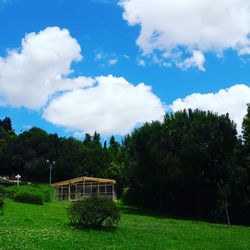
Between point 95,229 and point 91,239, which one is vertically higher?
point 95,229

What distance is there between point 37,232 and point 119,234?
4.75 metres

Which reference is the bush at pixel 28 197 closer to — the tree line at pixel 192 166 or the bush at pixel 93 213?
the tree line at pixel 192 166

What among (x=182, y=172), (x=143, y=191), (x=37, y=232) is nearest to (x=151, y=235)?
(x=37, y=232)

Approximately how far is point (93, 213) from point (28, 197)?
25.7m

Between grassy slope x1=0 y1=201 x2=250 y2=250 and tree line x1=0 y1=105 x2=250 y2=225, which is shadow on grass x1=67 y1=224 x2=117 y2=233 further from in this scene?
tree line x1=0 y1=105 x2=250 y2=225

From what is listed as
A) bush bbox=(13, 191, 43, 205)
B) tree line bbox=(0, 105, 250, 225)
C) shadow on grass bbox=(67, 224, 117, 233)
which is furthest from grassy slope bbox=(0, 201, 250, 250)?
bush bbox=(13, 191, 43, 205)

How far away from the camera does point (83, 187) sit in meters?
73.8

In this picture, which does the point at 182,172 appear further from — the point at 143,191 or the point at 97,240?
the point at 97,240

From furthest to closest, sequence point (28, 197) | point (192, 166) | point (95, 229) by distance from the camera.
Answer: point (192, 166)
point (28, 197)
point (95, 229)

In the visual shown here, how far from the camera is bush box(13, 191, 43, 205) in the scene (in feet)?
169

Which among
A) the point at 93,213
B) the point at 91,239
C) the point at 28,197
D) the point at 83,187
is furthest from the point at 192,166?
the point at 91,239

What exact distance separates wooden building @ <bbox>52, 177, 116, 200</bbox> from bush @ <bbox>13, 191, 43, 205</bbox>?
20950 millimetres

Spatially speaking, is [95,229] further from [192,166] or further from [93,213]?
[192,166]

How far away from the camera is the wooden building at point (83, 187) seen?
73.4 meters
